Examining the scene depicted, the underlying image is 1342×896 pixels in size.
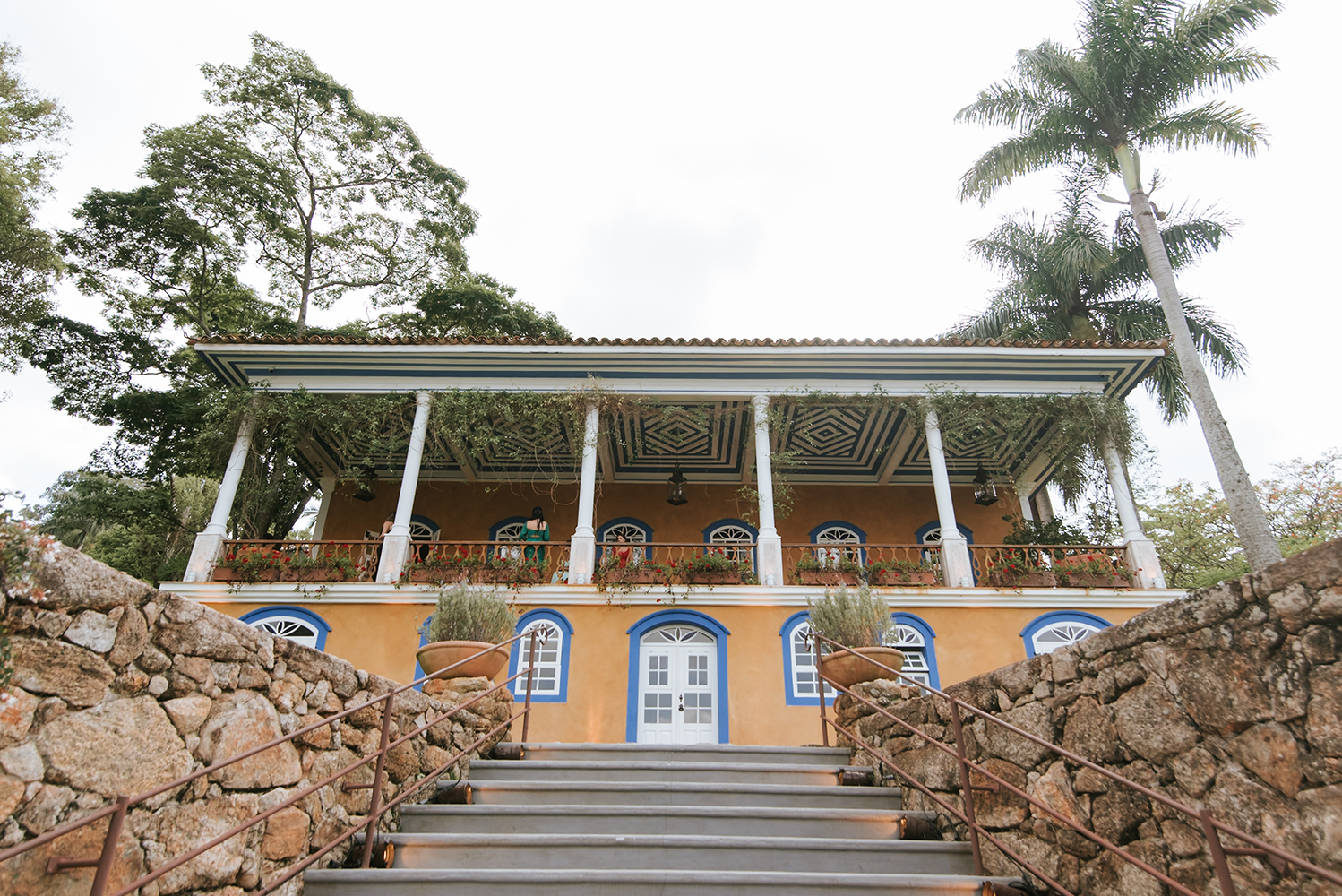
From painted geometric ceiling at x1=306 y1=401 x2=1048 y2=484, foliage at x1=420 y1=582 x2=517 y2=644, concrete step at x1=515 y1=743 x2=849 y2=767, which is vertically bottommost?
concrete step at x1=515 y1=743 x2=849 y2=767

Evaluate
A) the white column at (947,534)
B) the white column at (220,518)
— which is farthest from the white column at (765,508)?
the white column at (220,518)

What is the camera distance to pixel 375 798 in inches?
144

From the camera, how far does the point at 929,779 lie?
4328 millimetres

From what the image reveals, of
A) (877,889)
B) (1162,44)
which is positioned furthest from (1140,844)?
(1162,44)

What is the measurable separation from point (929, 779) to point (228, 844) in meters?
3.65

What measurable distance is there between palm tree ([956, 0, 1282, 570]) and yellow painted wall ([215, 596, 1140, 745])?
12.1 ft

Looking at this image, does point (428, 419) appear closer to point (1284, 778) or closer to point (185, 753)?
point (185, 753)

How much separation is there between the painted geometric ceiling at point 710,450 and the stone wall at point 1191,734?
7.57 metres

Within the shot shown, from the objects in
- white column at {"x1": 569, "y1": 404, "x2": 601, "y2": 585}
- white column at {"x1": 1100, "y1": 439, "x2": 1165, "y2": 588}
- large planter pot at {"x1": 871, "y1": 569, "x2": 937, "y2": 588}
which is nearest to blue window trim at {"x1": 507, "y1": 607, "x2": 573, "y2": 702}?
white column at {"x1": 569, "y1": 404, "x2": 601, "y2": 585}

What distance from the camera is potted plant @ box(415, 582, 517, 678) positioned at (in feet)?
19.1

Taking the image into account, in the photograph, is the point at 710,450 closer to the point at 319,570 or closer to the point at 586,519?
the point at 586,519

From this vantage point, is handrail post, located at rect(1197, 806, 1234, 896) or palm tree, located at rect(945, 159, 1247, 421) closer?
handrail post, located at rect(1197, 806, 1234, 896)

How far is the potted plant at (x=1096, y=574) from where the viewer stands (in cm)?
1008

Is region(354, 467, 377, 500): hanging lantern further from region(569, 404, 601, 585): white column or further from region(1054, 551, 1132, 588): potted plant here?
region(1054, 551, 1132, 588): potted plant
